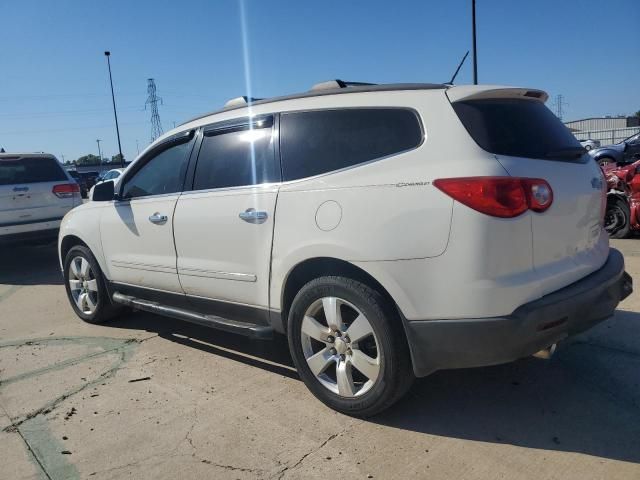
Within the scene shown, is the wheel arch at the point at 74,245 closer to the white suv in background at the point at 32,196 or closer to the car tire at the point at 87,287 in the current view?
the car tire at the point at 87,287

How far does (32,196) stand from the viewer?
27.7 ft

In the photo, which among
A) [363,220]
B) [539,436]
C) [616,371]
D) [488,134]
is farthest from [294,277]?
[616,371]

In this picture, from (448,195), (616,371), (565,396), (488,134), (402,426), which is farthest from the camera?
(616,371)

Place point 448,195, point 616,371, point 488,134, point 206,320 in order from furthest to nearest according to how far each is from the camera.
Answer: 1. point 206,320
2. point 616,371
3. point 488,134
4. point 448,195

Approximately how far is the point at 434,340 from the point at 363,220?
2.33 feet

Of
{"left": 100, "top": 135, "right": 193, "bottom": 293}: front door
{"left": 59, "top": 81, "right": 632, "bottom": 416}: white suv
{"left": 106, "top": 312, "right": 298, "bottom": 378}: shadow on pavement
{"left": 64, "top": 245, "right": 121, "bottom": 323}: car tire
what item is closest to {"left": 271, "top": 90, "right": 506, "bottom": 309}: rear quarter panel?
{"left": 59, "top": 81, "right": 632, "bottom": 416}: white suv

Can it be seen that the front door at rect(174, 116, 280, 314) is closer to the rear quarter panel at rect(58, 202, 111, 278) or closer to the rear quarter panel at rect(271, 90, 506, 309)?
the rear quarter panel at rect(271, 90, 506, 309)

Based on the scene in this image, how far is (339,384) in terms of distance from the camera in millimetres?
3135

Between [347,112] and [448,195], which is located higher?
[347,112]

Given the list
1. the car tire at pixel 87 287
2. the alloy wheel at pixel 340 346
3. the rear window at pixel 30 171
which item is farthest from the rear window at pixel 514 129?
the rear window at pixel 30 171

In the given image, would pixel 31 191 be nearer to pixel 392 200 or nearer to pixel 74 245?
pixel 74 245

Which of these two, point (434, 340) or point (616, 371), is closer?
point (434, 340)

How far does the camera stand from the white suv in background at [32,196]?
26.9 ft

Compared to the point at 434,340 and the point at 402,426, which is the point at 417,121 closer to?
the point at 434,340
